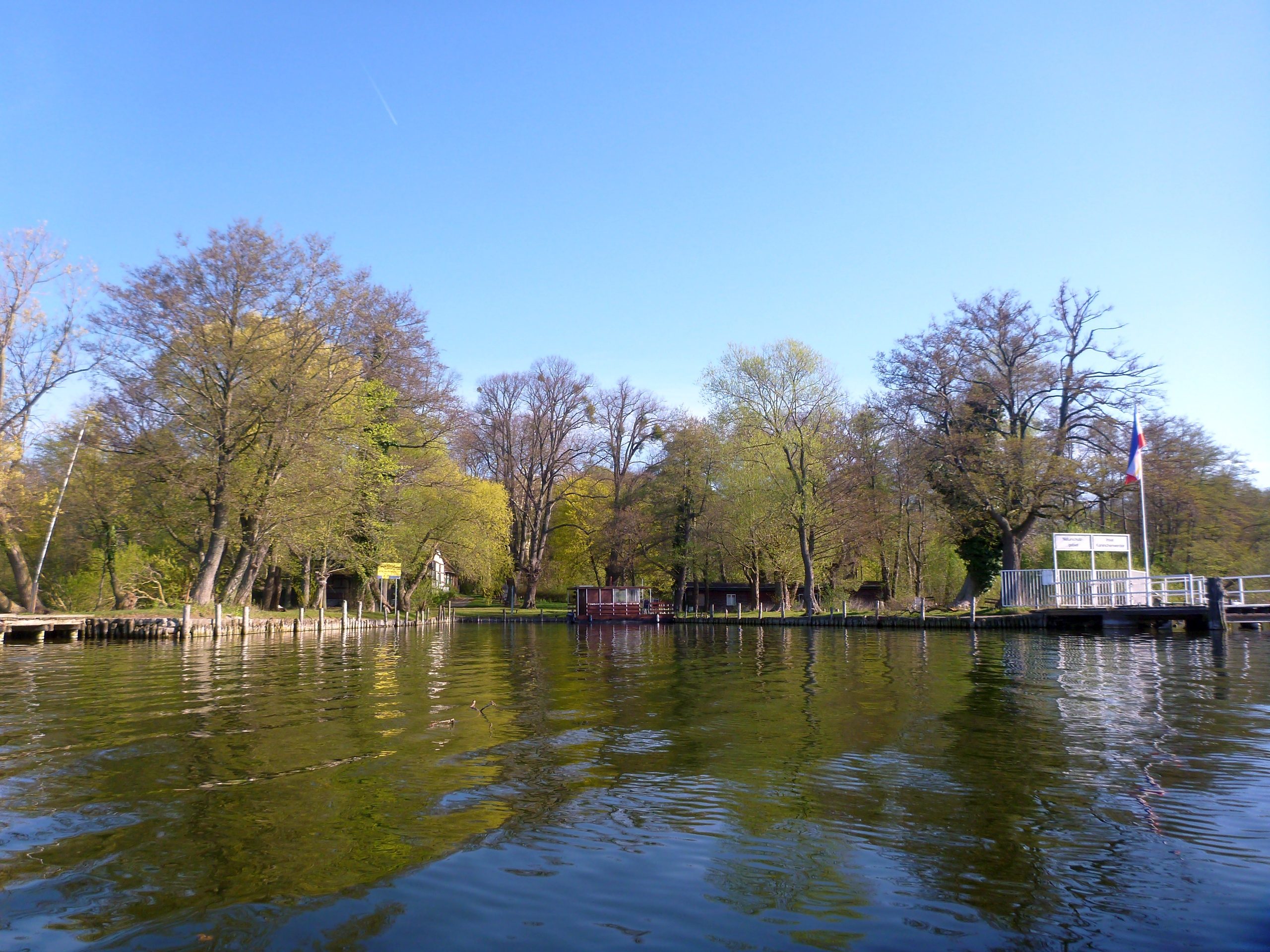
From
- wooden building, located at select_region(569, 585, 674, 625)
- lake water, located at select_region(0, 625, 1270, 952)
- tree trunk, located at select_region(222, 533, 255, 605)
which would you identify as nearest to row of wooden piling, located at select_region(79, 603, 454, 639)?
tree trunk, located at select_region(222, 533, 255, 605)

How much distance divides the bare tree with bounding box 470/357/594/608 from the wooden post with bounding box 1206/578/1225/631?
131 ft

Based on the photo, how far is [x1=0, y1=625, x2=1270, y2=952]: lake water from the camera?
407 cm

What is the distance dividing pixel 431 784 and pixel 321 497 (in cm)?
2681

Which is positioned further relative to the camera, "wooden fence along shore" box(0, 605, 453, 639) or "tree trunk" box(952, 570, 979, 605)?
"tree trunk" box(952, 570, 979, 605)

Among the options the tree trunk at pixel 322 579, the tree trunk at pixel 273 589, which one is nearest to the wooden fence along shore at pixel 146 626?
the tree trunk at pixel 322 579

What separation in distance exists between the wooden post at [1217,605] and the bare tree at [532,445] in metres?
39.9

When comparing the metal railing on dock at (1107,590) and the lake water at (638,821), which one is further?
the metal railing on dock at (1107,590)

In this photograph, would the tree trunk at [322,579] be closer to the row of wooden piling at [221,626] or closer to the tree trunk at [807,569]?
the row of wooden piling at [221,626]

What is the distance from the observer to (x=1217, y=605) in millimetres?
25312

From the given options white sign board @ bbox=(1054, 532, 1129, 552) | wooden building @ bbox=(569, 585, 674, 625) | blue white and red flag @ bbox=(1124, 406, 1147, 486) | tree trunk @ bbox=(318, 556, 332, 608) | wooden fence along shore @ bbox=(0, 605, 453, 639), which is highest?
blue white and red flag @ bbox=(1124, 406, 1147, 486)

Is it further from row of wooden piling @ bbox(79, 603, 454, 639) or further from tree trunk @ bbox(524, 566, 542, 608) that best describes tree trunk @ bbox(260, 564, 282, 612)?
tree trunk @ bbox(524, 566, 542, 608)

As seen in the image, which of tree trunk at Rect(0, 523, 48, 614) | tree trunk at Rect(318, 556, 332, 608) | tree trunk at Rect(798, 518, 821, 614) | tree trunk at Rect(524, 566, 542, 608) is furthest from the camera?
tree trunk at Rect(524, 566, 542, 608)

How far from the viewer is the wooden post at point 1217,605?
25.2 metres

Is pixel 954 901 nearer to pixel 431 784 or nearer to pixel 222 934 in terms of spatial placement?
pixel 222 934
